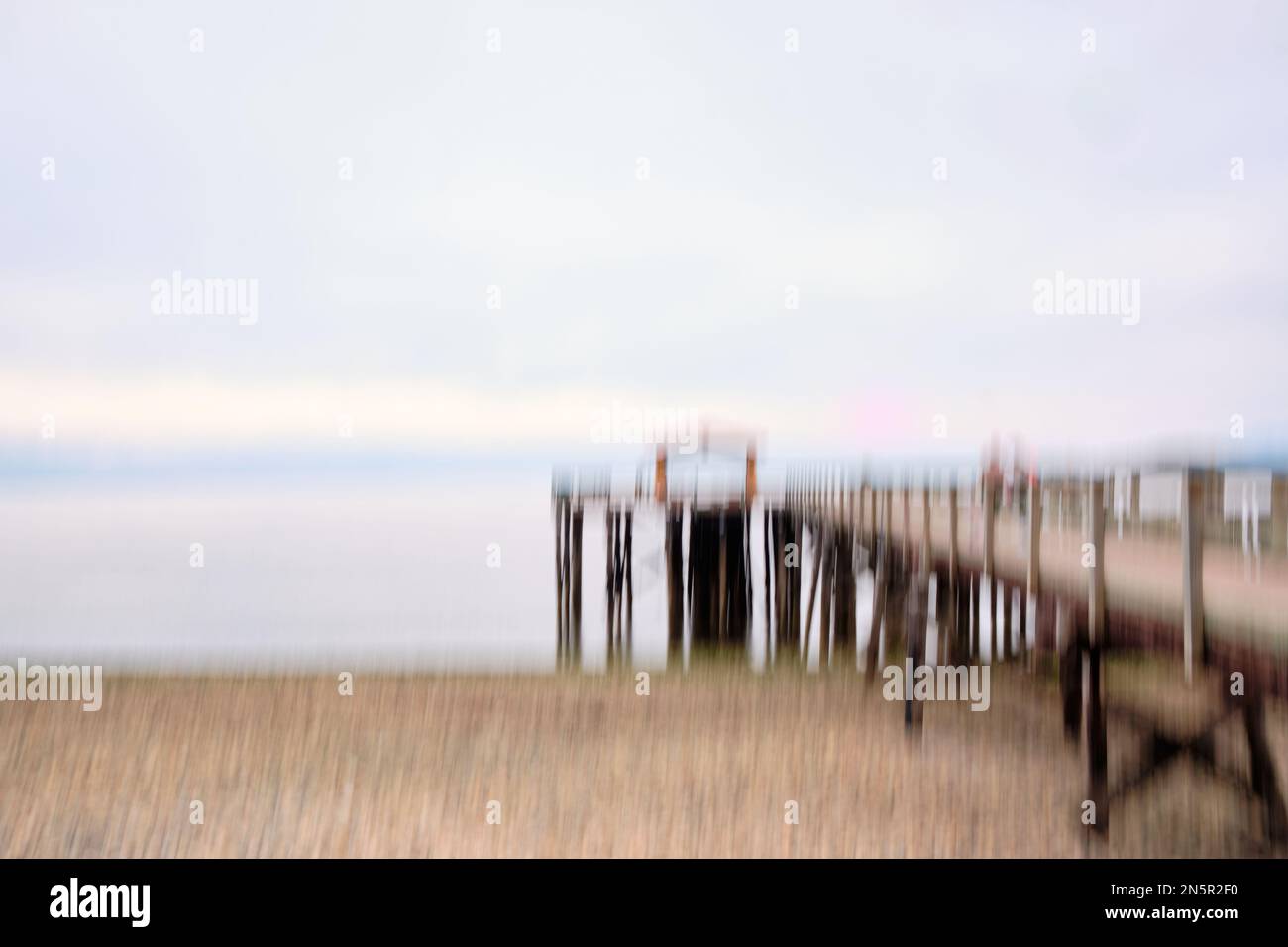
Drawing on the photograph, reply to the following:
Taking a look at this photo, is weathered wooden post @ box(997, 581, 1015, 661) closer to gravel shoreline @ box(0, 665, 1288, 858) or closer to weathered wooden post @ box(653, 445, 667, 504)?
gravel shoreline @ box(0, 665, 1288, 858)

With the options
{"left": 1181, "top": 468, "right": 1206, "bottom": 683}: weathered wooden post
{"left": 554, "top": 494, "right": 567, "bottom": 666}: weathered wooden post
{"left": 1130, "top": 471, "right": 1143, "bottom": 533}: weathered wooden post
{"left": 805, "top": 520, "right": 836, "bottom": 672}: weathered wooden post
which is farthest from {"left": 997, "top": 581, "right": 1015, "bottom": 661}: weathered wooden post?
{"left": 554, "top": 494, "right": 567, "bottom": 666}: weathered wooden post

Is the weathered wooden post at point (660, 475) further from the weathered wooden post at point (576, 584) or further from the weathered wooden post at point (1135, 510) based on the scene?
the weathered wooden post at point (1135, 510)

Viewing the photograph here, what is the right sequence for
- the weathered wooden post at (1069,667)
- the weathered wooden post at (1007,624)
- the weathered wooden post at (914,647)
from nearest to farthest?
the weathered wooden post at (1069,667), the weathered wooden post at (914,647), the weathered wooden post at (1007,624)

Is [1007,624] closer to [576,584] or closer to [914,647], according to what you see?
[914,647]

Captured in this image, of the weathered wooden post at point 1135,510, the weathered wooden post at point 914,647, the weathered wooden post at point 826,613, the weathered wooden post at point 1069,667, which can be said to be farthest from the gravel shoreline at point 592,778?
the weathered wooden post at point 826,613

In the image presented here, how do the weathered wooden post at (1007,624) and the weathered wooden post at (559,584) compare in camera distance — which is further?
the weathered wooden post at (559,584)

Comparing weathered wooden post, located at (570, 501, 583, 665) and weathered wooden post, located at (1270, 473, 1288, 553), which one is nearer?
weathered wooden post, located at (1270, 473, 1288, 553)

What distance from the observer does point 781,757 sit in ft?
27.7

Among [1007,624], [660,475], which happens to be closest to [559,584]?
[660,475]

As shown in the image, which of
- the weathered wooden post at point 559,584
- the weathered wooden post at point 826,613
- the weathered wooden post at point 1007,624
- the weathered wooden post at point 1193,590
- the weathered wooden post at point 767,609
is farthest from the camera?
the weathered wooden post at point 559,584

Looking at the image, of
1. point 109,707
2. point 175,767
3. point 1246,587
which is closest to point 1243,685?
point 1246,587

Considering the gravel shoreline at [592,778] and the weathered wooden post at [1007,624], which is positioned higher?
the weathered wooden post at [1007,624]

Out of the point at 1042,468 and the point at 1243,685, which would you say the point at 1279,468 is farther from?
the point at 1042,468

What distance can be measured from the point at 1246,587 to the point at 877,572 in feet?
19.6
